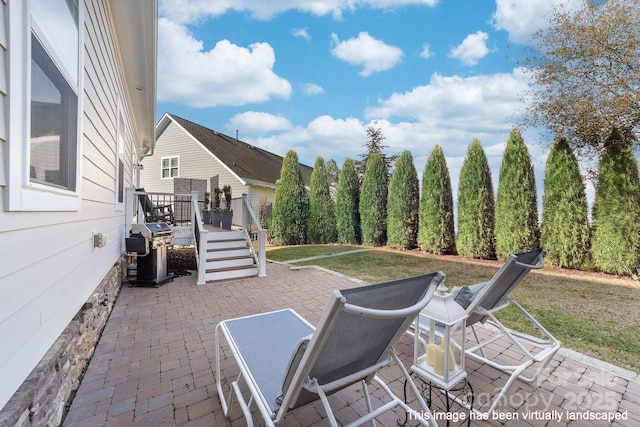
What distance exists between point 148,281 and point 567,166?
9.56 meters

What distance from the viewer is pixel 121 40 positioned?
192 inches

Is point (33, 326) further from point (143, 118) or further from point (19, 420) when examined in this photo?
point (143, 118)

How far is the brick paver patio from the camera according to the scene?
6.77 feet

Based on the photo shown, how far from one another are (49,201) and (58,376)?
1194 millimetres

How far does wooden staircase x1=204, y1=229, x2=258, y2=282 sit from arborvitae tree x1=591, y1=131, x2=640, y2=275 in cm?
776

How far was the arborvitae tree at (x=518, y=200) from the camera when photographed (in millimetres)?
7430

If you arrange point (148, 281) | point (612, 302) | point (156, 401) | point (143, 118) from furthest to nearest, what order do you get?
1. point (143, 118)
2. point (148, 281)
3. point (612, 302)
4. point (156, 401)

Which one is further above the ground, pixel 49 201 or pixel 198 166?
pixel 198 166

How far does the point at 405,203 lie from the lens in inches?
397

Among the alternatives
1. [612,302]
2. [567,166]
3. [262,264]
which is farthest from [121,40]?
[567,166]

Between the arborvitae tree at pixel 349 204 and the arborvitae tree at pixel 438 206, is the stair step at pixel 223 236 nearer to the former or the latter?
the arborvitae tree at pixel 349 204

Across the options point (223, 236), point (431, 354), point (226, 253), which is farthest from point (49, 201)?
point (223, 236)

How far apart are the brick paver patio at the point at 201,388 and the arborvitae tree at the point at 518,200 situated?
5.33 metres

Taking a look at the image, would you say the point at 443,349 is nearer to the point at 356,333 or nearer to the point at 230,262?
the point at 356,333
